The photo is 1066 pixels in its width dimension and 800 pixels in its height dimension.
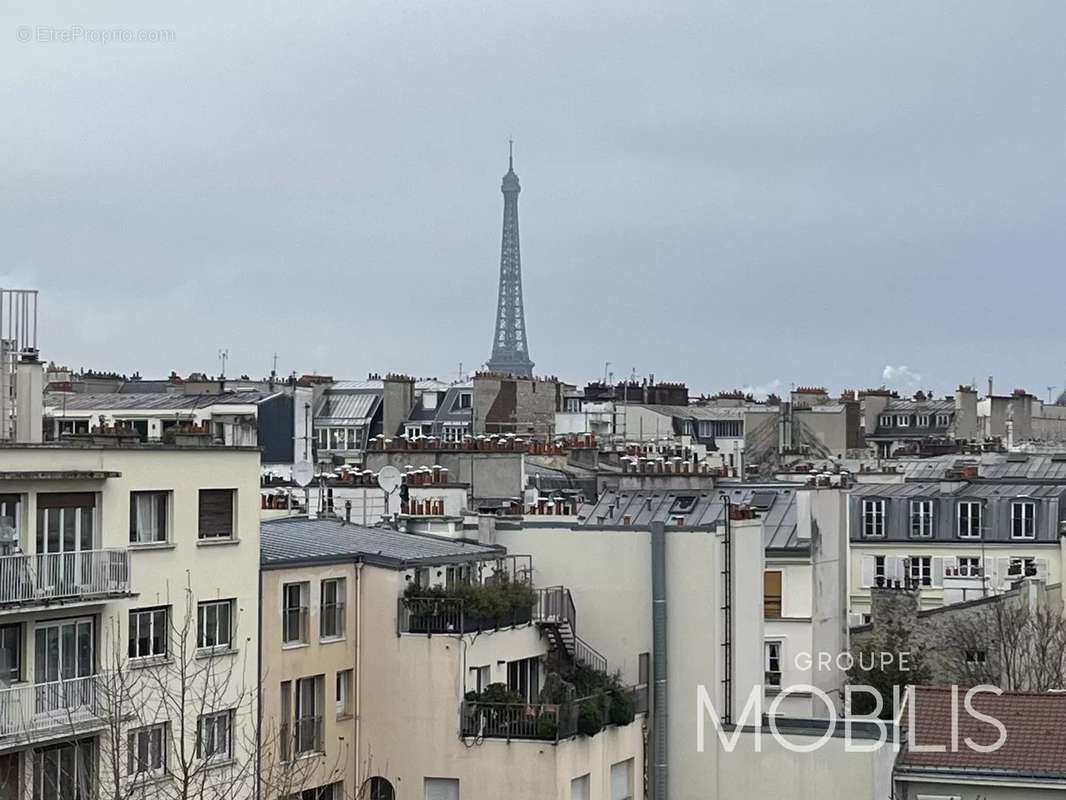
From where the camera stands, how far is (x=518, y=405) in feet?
297

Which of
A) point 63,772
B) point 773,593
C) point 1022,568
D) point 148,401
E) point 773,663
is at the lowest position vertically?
point 773,663

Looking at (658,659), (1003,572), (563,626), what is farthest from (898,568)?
(563,626)

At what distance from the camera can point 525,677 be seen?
4028cm

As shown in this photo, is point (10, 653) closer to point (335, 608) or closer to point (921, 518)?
point (335, 608)

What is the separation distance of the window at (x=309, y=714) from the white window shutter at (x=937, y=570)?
32.5 m

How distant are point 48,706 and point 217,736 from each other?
405cm

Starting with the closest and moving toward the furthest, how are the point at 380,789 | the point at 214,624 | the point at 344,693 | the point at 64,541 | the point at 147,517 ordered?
1. the point at 64,541
2. the point at 147,517
3. the point at 214,624
4. the point at 344,693
5. the point at 380,789

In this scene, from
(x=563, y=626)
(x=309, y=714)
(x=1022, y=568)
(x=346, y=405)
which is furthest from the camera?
(x=346, y=405)

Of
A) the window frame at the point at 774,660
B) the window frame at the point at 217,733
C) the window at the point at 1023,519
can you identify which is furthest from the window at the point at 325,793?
the window at the point at 1023,519

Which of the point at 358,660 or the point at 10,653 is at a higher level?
the point at 10,653

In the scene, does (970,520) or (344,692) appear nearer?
(344,692)

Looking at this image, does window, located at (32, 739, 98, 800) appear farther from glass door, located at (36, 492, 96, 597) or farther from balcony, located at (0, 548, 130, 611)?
glass door, located at (36, 492, 96, 597)

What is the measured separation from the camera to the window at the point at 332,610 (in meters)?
37.0

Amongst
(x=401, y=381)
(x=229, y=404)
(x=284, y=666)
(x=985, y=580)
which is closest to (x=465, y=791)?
(x=284, y=666)
